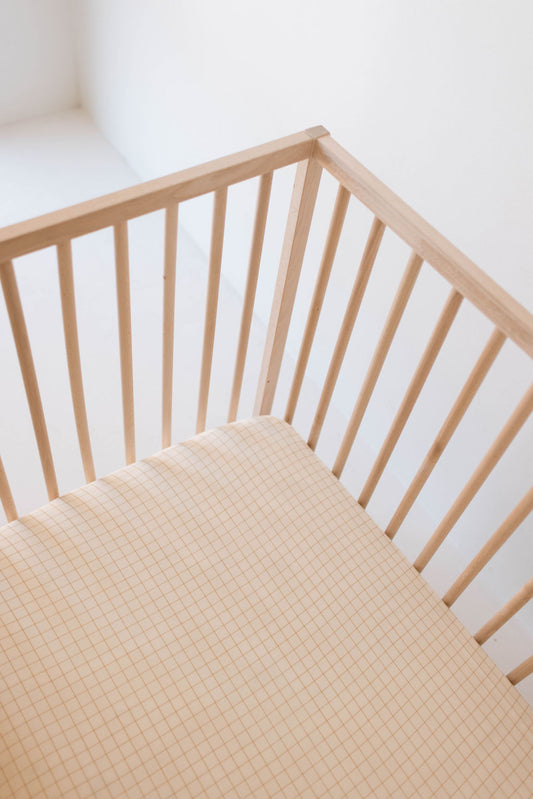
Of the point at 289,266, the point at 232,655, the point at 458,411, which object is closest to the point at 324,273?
the point at 289,266

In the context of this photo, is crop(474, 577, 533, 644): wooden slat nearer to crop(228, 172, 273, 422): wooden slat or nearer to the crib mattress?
the crib mattress

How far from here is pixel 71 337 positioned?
1.01 meters

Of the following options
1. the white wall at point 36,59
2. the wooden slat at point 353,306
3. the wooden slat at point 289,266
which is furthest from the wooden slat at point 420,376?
the white wall at point 36,59

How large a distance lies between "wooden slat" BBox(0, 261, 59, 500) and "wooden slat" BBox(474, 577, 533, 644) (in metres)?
0.69

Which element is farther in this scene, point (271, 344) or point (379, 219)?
point (271, 344)

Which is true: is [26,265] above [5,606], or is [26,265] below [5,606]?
above

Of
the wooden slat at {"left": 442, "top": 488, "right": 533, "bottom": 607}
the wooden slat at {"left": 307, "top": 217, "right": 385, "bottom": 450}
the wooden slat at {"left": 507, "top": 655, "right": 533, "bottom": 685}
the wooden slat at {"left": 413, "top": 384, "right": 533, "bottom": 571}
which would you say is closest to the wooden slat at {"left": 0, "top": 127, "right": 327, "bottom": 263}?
the wooden slat at {"left": 307, "top": 217, "right": 385, "bottom": 450}

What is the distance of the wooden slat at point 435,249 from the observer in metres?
0.90

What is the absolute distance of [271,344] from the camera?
1295mm

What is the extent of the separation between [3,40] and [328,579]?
7.63 ft

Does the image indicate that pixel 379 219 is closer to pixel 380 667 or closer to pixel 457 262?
pixel 457 262

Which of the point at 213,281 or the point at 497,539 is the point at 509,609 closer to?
the point at 497,539

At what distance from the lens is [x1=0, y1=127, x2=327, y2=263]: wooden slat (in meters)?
0.87

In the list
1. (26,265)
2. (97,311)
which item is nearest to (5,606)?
(97,311)
